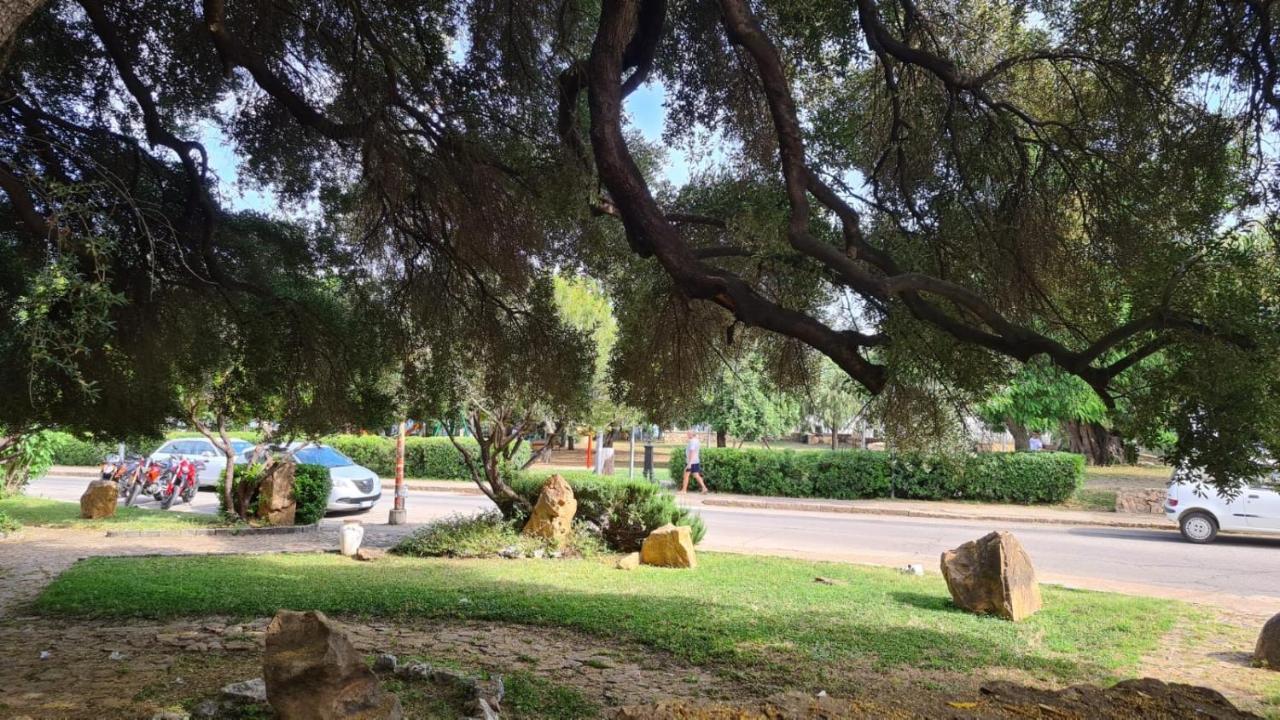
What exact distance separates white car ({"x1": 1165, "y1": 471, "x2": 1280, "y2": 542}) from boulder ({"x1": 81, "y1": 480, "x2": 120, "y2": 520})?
1890cm

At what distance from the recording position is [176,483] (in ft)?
65.9

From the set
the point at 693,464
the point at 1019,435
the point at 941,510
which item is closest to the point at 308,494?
the point at 693,464

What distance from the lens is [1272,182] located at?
18.0 ft

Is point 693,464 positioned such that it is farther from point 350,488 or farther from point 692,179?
point 692,179

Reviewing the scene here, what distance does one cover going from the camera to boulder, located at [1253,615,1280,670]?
6.66m

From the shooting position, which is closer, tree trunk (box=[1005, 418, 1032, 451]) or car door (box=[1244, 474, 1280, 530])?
car door (box=[1244, 474, 1280, 530])

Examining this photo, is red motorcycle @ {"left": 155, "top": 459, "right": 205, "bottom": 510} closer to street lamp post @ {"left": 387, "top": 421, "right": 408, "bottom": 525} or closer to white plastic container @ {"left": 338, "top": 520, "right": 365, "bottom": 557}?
street lamp post @ {"left": 387, "top": 421, "right": 408, "bottom": 525}

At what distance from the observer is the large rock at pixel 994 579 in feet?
26.8

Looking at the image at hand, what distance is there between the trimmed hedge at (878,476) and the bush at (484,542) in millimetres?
10992

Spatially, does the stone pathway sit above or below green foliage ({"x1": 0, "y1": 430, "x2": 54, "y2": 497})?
below

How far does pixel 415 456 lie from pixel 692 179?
2471 cm

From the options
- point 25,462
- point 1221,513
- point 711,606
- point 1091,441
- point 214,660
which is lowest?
point 214,660

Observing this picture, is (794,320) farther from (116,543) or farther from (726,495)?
(726,495)

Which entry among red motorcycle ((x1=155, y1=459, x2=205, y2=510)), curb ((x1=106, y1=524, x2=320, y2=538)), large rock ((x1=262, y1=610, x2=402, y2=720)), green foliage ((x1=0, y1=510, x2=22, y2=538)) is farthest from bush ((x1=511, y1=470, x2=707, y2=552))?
red motorcycle ((x1=155, y1=459, x2=205, y2=510))
